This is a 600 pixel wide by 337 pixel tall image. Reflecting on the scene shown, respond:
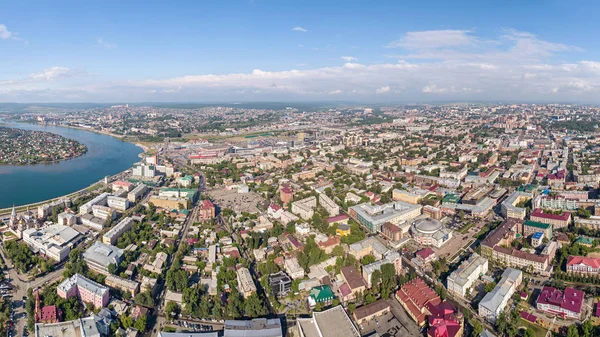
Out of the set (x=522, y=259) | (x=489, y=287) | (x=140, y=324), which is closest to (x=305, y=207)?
(x=489, y=287)

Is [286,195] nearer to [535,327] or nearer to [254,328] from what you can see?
[254,328]

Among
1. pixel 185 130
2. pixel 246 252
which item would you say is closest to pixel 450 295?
pixel 246 252

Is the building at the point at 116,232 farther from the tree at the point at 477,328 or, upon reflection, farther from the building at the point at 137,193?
the tree at the point at 477,328

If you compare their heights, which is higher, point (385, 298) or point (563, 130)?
point (563, 130)

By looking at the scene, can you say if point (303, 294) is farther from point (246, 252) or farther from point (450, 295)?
point (450, 295)

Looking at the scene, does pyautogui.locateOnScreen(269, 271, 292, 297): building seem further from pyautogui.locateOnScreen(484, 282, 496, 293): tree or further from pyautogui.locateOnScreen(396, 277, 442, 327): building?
pyautogui.locateOnScreen(484, 282, 496, 293): tree

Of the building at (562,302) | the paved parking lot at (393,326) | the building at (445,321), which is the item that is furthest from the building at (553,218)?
the paved parking lot at (393,326)
